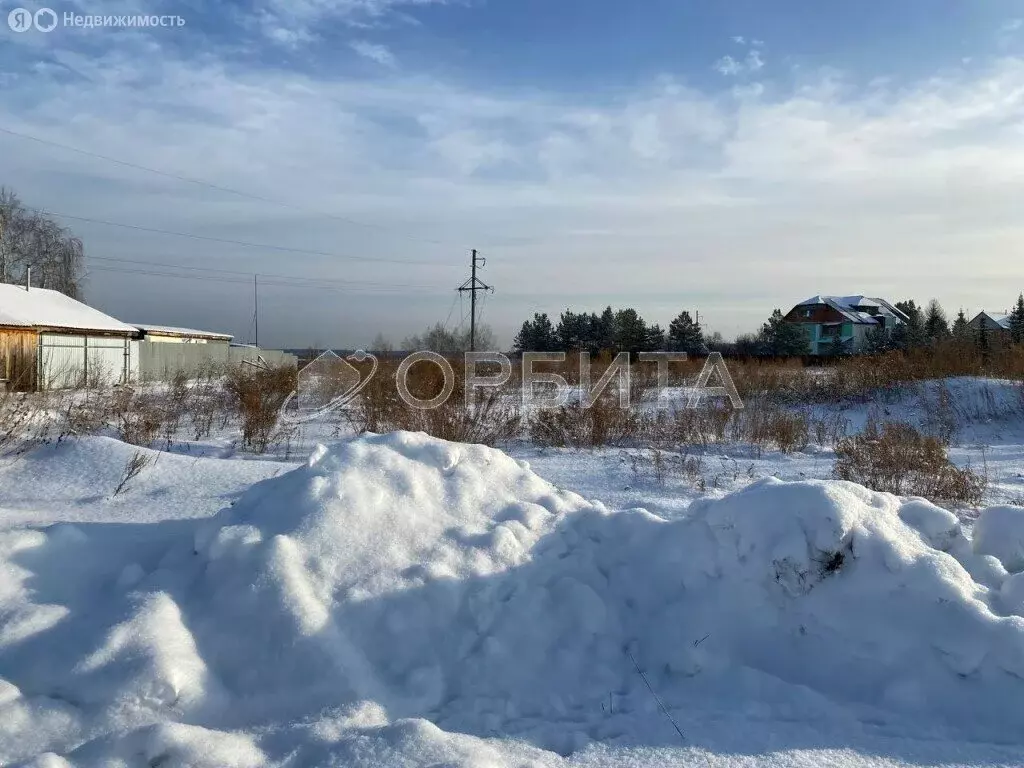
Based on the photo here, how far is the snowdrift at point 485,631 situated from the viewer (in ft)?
8.90

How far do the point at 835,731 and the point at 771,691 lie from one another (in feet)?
1.06

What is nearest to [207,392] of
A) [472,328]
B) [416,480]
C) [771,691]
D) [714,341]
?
[416,480]

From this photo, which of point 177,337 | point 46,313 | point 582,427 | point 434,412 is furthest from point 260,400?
point 177,337

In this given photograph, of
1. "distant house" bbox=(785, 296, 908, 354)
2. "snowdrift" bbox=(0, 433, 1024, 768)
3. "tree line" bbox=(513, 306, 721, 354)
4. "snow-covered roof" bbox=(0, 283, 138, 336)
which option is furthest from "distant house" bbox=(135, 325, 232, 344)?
"distant house" bbox=(785, 296, 908, 354)

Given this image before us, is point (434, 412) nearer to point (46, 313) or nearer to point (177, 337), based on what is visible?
point (46, 313)

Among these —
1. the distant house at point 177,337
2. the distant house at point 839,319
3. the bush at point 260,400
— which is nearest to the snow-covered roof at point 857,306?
the distant house at point 839,319

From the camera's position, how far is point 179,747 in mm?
2469

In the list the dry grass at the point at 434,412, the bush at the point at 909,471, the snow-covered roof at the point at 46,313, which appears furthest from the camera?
the snow-covered roof at the point at 46,313

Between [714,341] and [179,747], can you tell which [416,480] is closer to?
[179,747]

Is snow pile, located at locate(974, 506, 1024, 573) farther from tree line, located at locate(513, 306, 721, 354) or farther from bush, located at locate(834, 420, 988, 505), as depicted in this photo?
tree line, located at locate(513, 306, 721, 354)

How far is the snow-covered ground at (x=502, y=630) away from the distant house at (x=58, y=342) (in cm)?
1720

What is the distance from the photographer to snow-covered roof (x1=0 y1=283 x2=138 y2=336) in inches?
814

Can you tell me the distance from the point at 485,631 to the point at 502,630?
8 centimetres

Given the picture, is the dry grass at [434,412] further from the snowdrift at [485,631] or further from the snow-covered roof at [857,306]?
the snow-covered roof at [857,306]
